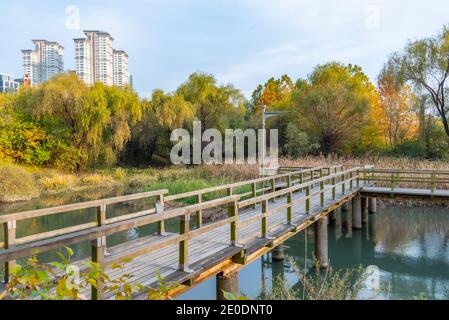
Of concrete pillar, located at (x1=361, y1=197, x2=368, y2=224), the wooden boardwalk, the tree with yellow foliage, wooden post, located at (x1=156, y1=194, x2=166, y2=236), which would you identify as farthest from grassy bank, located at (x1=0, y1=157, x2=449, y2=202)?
the wooden boardwalk

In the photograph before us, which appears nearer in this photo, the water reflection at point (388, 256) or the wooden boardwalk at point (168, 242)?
the wooden boardwalk at point (168, 242)

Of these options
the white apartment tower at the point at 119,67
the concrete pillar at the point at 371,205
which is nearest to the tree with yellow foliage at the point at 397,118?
the concrete pillar at the point at 371,205

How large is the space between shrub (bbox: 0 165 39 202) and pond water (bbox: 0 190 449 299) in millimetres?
1330

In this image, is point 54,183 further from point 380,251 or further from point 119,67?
point 119,67

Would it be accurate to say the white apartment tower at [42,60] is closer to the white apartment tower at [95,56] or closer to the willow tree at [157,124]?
the white apartment tower at [95,56]

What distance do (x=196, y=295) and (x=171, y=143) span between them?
21.1 metres

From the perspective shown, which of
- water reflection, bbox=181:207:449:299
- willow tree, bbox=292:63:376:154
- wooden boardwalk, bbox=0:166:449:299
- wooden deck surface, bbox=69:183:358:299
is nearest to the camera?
wooden boardwalk, bbox=0:166:449:299

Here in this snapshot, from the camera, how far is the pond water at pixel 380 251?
7.55 m

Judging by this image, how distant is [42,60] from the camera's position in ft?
140

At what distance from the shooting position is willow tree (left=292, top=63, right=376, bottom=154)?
23.6 m

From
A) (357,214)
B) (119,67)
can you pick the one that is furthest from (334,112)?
(119,67)

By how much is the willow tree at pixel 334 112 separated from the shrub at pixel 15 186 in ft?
54.6

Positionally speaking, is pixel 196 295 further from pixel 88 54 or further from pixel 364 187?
pixel 88 54

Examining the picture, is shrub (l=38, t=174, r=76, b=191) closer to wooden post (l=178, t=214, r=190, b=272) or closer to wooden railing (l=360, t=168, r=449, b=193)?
wooden railing (l=360, t=168, r=449, b=193)
